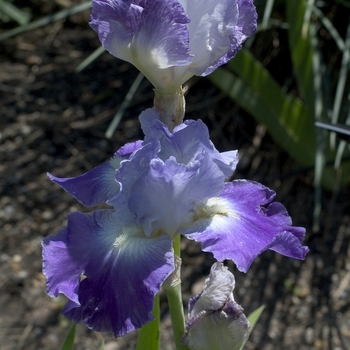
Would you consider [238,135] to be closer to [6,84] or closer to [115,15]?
[6,84]

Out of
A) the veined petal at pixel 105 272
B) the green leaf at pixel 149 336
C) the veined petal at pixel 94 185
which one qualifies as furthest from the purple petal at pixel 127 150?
the green leaf at pixel 149 336

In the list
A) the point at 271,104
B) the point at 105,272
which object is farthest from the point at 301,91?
the point at 105,272

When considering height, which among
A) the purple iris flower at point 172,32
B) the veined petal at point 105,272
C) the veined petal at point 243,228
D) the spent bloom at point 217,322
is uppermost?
the purple iris flower at point 172,32

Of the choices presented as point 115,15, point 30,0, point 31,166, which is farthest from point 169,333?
point 30,0

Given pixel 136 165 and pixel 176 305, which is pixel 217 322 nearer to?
pixel 176 305

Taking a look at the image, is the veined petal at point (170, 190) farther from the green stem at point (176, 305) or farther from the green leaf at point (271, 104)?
the green leaf at point (271, 104)

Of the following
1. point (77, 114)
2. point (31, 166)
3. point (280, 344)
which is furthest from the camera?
point (77, 114)

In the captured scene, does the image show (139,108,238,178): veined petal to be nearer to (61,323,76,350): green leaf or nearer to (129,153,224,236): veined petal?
(129,153,224,236): veined petal

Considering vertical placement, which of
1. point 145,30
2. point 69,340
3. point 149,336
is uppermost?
point 145,30
